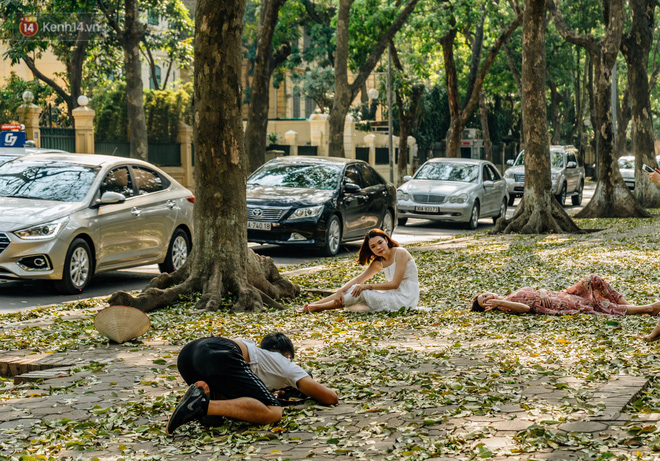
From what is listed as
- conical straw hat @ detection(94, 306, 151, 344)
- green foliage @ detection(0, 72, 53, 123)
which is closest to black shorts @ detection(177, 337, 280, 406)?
conical straw hat @ detection(94, 306, 151, 344)

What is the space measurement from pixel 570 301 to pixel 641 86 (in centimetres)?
2036

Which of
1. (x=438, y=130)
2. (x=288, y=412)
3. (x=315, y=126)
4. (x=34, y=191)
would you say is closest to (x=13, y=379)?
(x=288, y=412)

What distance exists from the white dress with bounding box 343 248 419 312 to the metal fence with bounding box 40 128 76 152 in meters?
21.7

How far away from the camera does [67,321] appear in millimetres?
9234

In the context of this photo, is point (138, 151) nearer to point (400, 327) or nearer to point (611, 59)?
point (611, 59)

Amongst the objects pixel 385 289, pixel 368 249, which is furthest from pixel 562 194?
pixel 368 249

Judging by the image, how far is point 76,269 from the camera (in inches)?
454

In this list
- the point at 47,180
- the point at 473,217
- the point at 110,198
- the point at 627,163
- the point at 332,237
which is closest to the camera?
the point at 110,198

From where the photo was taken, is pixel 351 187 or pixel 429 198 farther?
pixel 429 198

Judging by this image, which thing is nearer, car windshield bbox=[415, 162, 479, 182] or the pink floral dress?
the pink floral dress

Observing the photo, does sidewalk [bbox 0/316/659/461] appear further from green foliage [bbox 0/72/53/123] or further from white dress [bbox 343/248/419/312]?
green foliage [bbox 0/72/53/123]

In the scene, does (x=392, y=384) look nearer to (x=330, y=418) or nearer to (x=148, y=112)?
(x=330, y=418)

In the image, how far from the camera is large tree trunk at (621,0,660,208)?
27.8 m

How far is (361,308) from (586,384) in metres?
3.68
